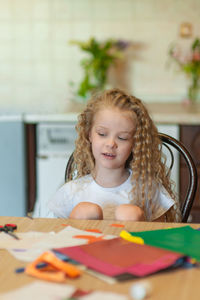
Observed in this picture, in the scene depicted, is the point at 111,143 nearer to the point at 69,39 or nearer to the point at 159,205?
the point at 159,205

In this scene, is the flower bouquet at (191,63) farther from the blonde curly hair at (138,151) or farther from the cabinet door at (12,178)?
the blonde curly hair at (138,151)

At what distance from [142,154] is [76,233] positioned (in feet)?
1.83

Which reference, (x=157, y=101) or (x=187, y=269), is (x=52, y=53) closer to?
(x=157, y=101)

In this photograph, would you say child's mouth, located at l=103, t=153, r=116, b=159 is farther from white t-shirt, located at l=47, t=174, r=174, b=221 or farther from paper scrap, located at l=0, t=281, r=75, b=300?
paper scrap, located at l=0, t=281, r=75, b=300

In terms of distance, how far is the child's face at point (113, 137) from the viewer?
1.41 meters

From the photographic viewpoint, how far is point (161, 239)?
3.08ft

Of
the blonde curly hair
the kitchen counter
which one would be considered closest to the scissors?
the blonde curly hair

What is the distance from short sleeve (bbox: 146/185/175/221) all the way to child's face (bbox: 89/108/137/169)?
0.16m

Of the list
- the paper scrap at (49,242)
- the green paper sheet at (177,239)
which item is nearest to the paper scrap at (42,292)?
the paper scrap at (49,242)

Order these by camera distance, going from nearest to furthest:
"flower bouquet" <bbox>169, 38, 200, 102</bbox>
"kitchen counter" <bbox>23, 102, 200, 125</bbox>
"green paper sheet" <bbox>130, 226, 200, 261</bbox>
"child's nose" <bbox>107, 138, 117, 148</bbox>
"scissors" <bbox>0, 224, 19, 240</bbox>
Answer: "green paper sheet" <bbox>130, 226, 200, 261</bbox>
"scissors" <bbox>0, 224, 19, 240</bbox>
"child's nose" <bbox>107, 138, 117, 148</bbox>
"kitchen counter" <bbox>23, 102, 200, 125</bbox>
"flower bouquet" <bbox>169, 38, 200, 102</bbox>

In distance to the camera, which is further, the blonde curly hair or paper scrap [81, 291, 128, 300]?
the blonde curly hair

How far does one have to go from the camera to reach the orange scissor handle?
755 millimetres

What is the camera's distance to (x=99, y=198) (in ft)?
4.91

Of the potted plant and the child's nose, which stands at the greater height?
the potted plant
